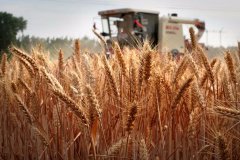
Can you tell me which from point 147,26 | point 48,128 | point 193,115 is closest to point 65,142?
point 48,128

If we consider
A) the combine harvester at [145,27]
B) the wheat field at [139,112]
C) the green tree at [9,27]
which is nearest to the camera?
the wheat field at [139,112]

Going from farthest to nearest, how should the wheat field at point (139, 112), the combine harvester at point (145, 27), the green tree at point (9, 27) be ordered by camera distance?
1. the green tree at point (9, 27)
2. the combine harvester at point (145, 27)
3. the wheat field at point (139, 112)

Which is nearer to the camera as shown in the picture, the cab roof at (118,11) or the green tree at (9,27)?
the cab roof at (118,11)

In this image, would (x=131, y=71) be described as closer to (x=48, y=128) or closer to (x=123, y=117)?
(x=123, y=117)

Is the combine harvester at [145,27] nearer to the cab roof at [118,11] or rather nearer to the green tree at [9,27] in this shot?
the cab roof at [118,11]

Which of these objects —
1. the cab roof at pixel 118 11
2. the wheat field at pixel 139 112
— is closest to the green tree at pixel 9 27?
the cab roof at pixel 118 11

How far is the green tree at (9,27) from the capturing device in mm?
31875

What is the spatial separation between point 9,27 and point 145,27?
19.6 m

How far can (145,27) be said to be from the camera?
1600cm

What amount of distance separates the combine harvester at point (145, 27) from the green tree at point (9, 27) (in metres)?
16.6

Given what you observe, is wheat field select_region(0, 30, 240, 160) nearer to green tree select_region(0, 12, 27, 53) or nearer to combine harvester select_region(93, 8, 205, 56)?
combine harvester select_region(93, 8, 205, 56)

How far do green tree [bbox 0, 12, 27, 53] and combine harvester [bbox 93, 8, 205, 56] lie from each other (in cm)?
1662

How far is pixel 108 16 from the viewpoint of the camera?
16562 mm

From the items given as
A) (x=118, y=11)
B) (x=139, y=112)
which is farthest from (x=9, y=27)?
(x=139, y=112)
